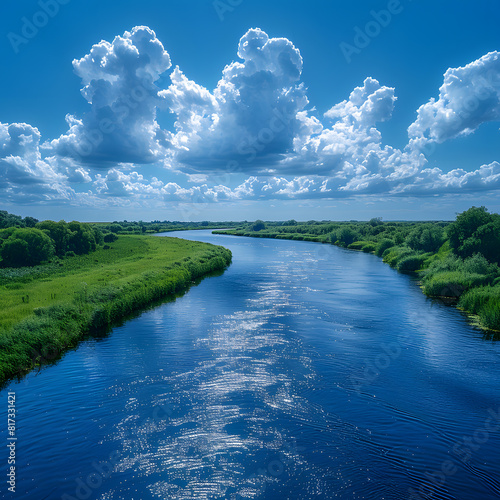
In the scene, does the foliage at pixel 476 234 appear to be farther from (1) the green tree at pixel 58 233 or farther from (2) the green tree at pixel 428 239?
(1) the green tree at pixel 58 233

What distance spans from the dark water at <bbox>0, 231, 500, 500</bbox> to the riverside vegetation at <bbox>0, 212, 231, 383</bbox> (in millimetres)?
1800

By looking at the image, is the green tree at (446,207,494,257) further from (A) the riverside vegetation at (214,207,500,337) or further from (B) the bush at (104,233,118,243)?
(B) the bush at (104,233,118,243)

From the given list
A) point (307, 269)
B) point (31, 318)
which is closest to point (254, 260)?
point (307, 269)

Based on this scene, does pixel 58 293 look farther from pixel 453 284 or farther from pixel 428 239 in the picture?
pixel 428 239

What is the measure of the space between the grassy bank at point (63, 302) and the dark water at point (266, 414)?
1.77 meters

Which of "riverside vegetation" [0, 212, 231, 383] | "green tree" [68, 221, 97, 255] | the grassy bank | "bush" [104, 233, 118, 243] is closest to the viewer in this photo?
the grassy bank

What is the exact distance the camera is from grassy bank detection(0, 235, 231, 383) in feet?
79.8

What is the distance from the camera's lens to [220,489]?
1379 cm

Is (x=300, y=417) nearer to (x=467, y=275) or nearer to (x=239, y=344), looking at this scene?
(x=239, y=344)

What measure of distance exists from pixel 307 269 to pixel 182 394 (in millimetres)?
49728

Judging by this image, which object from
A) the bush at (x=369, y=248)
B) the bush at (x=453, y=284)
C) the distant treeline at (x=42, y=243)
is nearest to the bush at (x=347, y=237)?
the bush at (x=369, y=248)

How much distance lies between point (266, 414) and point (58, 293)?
82.0ft

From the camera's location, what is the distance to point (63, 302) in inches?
1222

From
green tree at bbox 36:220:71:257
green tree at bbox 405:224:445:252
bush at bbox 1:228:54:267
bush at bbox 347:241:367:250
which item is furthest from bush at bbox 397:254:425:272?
green tree at bbox 36:220:71:257
